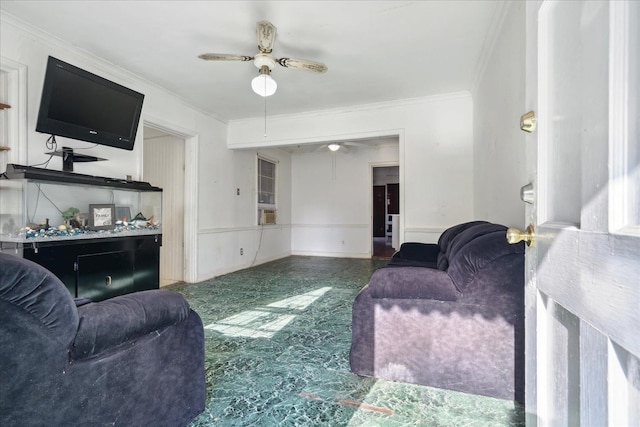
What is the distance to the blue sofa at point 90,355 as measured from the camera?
31.5 inches

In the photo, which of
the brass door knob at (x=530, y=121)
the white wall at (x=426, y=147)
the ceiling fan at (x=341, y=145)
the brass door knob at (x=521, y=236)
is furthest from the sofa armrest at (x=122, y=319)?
the ceiling fan at (x=341, y=145)

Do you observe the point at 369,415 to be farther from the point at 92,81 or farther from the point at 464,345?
the point at 92,81

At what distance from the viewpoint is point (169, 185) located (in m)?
4.55

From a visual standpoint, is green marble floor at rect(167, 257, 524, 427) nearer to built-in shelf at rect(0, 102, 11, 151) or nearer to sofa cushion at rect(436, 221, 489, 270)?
sofa cushion at rect(436, 221, 489, 270)

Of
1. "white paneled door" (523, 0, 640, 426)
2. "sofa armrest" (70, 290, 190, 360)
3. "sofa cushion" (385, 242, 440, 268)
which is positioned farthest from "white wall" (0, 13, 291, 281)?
"white paneled door" (523, 0, 640, 426)

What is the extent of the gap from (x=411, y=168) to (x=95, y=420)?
3988mm

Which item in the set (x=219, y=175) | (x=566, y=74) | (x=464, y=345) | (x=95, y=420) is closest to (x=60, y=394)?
(x=95, y=420)

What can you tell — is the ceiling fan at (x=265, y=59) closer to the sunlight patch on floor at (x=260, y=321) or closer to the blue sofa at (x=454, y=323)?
the blue sofa at (x=454, y=323)

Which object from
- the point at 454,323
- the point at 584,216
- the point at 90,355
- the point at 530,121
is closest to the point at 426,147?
the point at 454,323

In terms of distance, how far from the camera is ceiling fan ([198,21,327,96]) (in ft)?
8.07

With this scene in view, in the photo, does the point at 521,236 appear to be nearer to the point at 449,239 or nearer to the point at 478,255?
the point at 478,255

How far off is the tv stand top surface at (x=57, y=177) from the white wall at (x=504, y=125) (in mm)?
3308

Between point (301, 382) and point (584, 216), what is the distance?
1630 millimetres

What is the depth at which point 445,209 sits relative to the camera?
4.05 m
